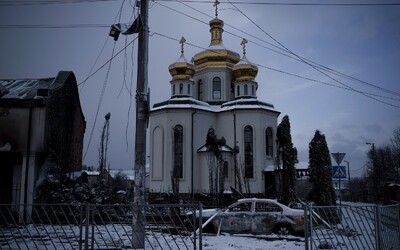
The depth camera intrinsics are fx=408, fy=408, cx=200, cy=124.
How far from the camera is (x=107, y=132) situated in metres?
30.8

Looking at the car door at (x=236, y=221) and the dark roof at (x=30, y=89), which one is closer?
the car door at (x=236, y=221)

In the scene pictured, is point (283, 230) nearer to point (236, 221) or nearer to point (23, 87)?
point (236, 221)

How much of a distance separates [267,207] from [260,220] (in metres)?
0.89

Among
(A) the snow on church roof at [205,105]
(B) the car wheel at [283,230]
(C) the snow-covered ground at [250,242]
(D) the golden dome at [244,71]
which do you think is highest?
(D) the golden dome at [244,71]

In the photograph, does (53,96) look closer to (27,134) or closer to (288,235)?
(27,134)

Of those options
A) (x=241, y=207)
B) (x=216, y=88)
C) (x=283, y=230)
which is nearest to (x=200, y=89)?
(x=216, y=88)

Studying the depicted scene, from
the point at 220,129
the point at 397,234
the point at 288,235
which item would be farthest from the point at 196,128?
the point at 397,234

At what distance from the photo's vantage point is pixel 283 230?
14602 mm

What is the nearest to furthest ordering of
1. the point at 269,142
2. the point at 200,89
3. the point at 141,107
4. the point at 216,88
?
the point at 141,107, the point at 269,142, the point at 216,88, the point at 200,89

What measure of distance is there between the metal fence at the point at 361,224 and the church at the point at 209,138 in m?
24.3

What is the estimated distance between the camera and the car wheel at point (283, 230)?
14.6m

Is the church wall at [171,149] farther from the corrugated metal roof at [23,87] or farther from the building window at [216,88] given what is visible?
the corrugated metal roof at [23,87]

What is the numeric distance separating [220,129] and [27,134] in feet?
72.8

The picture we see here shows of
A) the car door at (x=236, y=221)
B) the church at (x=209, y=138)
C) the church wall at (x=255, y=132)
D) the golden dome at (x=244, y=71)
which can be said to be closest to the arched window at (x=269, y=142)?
the church at (x=209, y=138)
